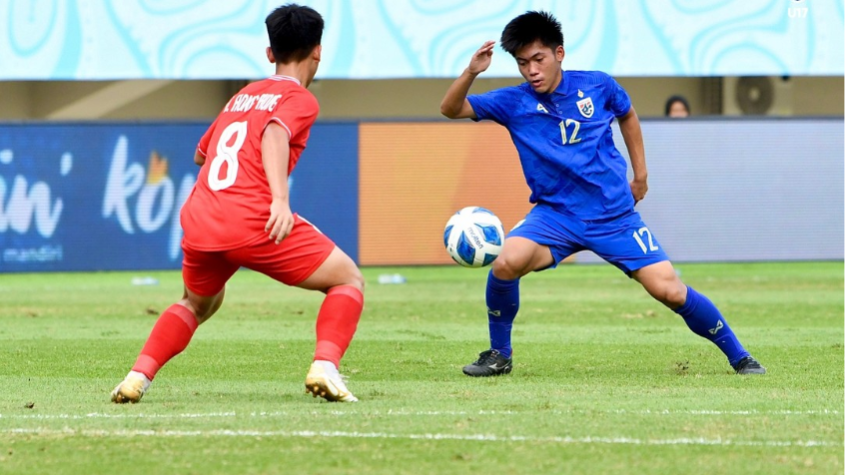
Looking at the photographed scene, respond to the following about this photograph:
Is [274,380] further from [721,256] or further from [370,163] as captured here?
[721,256]

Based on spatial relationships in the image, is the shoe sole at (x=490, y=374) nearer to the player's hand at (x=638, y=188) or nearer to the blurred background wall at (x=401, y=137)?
the player's hand at (x=638, y=188)

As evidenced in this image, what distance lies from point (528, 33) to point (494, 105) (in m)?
0.47

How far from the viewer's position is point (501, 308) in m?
7.54

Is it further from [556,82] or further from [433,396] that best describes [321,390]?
[556,82]


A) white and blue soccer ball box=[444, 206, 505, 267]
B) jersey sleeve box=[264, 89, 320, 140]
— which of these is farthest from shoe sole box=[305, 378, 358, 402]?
white and blue soccer ball box=[444, 206, 505, 267]

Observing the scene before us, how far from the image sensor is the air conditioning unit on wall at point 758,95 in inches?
949

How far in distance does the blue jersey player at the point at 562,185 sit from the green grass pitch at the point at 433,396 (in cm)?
42

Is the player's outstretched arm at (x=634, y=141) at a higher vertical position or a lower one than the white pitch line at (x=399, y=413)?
higher

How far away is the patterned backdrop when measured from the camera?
61.7 feet

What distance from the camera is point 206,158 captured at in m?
6.19

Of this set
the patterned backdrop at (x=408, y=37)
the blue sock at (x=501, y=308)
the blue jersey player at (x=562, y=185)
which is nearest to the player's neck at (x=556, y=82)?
the blue jersey player at (x=562, y=185)

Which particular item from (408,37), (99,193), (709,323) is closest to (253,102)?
(709,323)

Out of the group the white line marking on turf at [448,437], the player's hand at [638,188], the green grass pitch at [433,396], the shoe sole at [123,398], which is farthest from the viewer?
the player's hand at [638,188]

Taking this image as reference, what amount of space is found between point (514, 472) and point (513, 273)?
2987 mm
